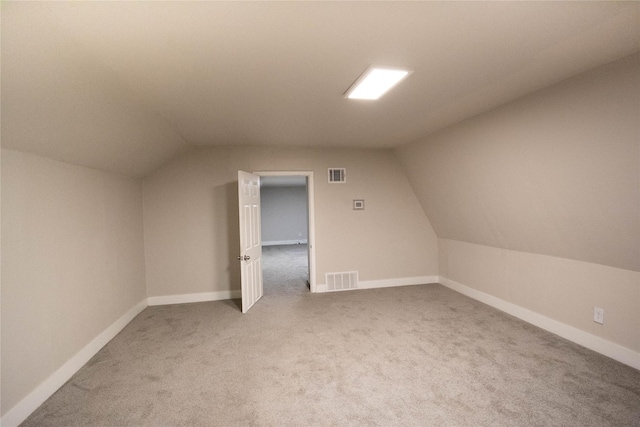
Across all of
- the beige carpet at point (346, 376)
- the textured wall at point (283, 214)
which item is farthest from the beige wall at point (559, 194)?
the textured wall at point (283, 214)

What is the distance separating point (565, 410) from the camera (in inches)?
79.2

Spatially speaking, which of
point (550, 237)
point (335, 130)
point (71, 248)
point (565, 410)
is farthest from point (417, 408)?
point (71, 248)

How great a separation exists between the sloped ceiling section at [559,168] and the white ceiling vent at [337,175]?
1.37m

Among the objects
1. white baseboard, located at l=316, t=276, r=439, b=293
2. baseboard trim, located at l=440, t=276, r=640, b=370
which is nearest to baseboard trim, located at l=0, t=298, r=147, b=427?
white baseboard, located at l=316, t=276, r=439, b=293

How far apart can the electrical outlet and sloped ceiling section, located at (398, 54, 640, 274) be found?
0.46m

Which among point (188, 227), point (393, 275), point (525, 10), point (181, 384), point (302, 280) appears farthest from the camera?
point (302, 280)

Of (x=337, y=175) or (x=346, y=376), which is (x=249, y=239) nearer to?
(x=337, y=175)

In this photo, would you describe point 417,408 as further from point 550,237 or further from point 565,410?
point 550,237

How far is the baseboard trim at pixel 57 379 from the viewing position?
6.53 feet

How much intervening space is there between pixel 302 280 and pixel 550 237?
392 centimetres

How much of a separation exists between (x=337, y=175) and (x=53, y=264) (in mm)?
3696

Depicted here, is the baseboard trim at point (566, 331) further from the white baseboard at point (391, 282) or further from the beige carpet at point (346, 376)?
the white baseboard at point (391, 282)

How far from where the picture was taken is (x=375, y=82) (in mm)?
2293

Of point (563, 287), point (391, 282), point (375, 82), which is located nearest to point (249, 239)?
point (391, 282)
